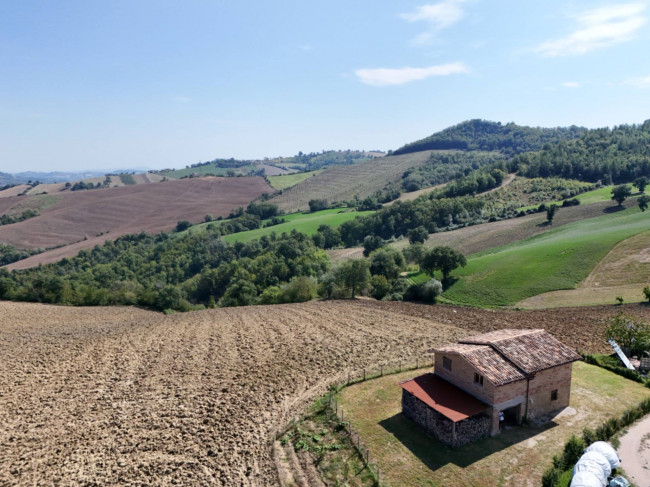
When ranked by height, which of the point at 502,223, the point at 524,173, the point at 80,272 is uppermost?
the point at 524,173

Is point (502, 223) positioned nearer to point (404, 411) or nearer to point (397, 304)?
point (397, 304)

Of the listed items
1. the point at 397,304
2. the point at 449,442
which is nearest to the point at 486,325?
the point at 397,304

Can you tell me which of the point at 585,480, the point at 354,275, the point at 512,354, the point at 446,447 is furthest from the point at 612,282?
the point at 585,480

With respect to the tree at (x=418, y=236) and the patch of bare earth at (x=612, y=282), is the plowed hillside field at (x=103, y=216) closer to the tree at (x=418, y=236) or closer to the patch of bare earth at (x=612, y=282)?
the tree at (x=418, y=236)

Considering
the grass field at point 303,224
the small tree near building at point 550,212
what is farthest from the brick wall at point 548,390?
the grass field at point 303,224

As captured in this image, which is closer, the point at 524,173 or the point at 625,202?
the point at 625,202

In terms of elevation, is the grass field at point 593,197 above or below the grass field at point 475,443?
above

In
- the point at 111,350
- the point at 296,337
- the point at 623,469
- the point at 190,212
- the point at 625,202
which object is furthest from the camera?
the point at 190,212
